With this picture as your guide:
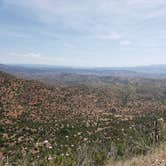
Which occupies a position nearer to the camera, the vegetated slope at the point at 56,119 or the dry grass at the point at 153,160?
the dry grass at the point at 153,160

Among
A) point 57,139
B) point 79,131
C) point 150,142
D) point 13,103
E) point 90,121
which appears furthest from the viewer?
point 13,103

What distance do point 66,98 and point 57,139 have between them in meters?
19.2

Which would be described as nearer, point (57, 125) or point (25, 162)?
point (25, 162)

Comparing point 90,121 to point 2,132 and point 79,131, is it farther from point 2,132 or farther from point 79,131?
point 2,132

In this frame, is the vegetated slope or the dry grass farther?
the vegetated slope

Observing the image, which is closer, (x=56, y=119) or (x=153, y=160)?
(x=153, y=160)

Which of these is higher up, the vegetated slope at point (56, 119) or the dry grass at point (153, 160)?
the dry grass at point (153, 160)

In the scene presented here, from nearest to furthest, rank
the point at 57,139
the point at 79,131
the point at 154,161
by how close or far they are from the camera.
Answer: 1. the point at 154,161
2. the point at 57,139
3. the point at 79,131

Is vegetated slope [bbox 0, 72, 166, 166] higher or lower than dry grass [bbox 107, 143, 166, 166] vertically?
lower

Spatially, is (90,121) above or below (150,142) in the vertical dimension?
below

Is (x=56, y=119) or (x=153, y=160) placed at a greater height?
(x=153, y=160)

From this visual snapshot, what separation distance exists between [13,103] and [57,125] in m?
8.64

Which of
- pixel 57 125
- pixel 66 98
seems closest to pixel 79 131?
pixel 57 125

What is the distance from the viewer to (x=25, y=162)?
5320 mm
